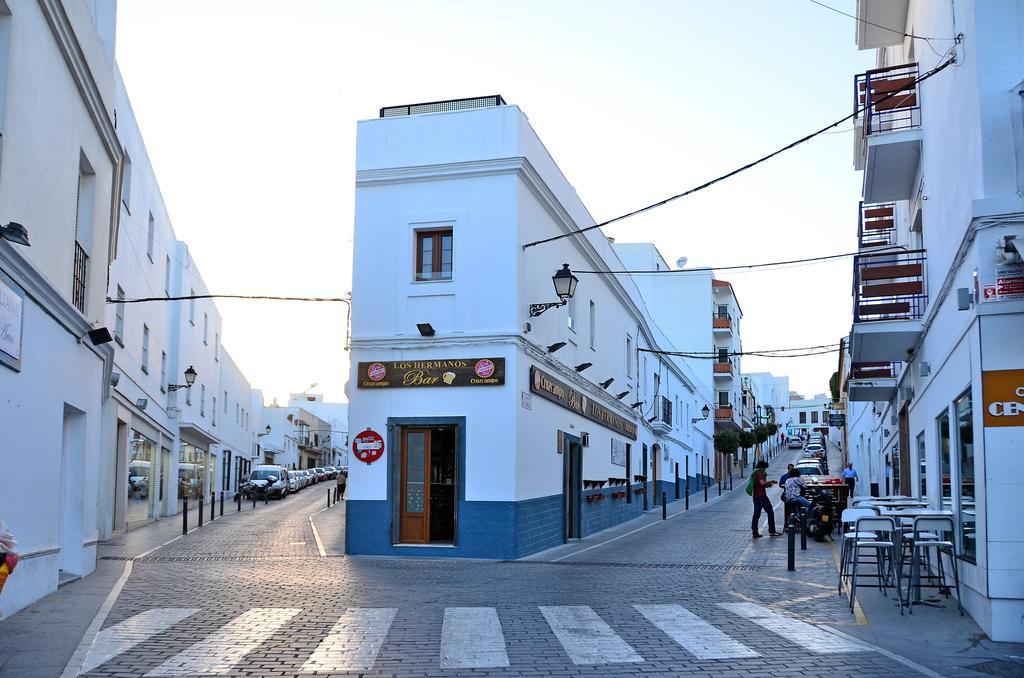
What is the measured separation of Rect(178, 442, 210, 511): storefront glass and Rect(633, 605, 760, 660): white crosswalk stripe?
2608 centimetres

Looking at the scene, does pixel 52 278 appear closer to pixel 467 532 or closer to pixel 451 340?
pixel 451 340

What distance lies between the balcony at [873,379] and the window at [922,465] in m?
3.40

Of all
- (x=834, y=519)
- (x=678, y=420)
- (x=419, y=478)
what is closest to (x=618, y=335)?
(x=834, y=519)

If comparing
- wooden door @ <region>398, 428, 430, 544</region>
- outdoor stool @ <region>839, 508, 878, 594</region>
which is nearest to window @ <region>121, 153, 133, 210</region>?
wooden door @ <region>398, 428, 430, 544</region>

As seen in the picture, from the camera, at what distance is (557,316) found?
826 inches

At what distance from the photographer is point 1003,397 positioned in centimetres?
888

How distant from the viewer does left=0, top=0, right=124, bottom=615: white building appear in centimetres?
945

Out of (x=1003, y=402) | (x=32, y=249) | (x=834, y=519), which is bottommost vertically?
(x=834, y=519)

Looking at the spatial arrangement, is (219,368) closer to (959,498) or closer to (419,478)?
(419,478)

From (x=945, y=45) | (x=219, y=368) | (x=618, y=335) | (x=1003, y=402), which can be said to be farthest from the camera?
Answer: (x=219, y=368)

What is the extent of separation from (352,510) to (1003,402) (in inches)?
455

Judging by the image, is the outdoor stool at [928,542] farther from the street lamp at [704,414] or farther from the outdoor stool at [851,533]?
the street lamp at [704,414]

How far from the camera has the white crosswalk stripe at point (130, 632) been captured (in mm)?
7702

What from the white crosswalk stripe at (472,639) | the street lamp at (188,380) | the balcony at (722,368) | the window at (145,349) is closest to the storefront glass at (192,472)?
the street lamp at (188,380)
